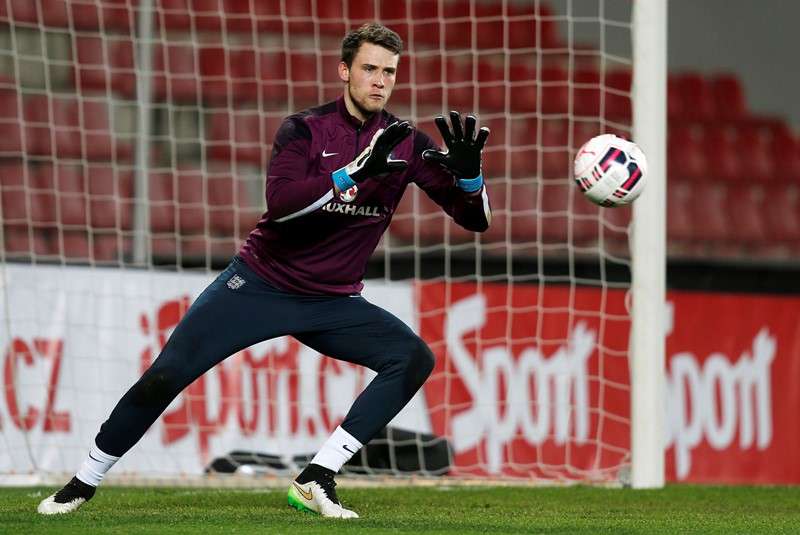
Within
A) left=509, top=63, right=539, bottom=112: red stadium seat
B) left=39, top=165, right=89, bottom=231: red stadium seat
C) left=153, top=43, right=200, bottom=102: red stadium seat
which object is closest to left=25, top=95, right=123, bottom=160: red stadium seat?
left=39, top=165, right=89, bottom=231: red stadium seat

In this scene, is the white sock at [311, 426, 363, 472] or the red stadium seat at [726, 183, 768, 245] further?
the red stadium seat at [726, 183, 768, 245]

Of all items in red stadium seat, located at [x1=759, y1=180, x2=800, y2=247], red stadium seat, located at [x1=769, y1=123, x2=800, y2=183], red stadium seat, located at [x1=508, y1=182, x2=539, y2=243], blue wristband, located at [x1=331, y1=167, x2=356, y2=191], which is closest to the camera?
blue wristband, located at [x1=331, y1=167, x2=356, y2=191]

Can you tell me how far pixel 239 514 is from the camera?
5.30m

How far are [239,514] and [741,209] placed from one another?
812 cm

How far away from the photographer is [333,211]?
17.4 feet

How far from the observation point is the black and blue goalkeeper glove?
518 cm

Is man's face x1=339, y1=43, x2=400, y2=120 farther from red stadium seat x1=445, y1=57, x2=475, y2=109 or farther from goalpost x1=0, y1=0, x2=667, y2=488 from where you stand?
red stadium seat x1=445, y1=57, x2=475, y2=109

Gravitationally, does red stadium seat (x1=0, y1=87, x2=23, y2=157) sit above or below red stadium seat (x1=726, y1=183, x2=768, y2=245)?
above

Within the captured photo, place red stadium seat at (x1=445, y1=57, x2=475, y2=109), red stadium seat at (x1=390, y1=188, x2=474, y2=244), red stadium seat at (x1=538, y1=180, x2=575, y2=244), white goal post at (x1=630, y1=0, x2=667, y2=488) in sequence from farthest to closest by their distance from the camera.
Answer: red stadium seat at (x1=445, y1=57, x2=475, y2=109) → red stadium seat at (x1=538, y1=180, x2=575, y2=244) → red stadium seat at (x1=390, y1=188, x2=474, y2=244) → white goal post at (x1=630, y1=0, x2=667, y2=488)

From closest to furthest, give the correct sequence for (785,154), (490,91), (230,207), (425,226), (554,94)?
(230,207), (425,226), (490,91), (554,94), (785,154)

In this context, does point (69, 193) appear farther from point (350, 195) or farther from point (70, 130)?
point (350, 195)

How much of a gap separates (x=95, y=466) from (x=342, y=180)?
1404 mm

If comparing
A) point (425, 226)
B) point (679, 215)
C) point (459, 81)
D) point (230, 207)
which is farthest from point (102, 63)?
point (679, 215)

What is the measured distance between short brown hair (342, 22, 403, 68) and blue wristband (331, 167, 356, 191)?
58cm
